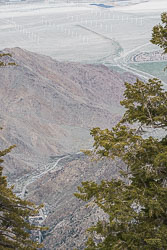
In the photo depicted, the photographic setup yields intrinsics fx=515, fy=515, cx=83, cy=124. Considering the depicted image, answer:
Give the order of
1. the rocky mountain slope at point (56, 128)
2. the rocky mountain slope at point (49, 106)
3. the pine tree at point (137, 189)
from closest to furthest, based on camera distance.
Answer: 1. the pine tree at point (137, 189)
2. the rocky mountain slope at point (56, 128)
3. the rocky mountain slope at point (49, 106)

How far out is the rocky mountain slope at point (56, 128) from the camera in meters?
18.7

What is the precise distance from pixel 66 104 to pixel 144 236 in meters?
32.0

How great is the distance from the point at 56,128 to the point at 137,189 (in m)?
28.4

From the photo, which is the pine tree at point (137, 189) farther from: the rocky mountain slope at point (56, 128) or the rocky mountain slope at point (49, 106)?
the rocky mountain slope at point (49, 106)

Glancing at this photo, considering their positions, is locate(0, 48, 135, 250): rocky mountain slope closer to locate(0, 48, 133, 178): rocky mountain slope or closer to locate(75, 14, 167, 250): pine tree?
locate(0, 48, 133, 178): rocky mountain slope

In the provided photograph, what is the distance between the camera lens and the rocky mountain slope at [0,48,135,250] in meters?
18.7

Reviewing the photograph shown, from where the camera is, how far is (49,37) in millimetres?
65250

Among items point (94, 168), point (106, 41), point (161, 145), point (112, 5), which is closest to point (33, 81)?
point (94, 168)

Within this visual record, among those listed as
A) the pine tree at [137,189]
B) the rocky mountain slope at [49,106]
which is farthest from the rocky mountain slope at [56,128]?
the pine tree at [137,189]

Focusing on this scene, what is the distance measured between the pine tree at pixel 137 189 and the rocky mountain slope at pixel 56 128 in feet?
30.4

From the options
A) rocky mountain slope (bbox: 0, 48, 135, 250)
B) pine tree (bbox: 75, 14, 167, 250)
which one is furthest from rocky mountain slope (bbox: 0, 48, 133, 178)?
pine tree (bbox: 75, 14, 167, 250)

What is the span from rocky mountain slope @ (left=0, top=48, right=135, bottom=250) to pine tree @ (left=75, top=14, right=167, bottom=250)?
9.26 meters

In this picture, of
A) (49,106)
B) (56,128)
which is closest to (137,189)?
(56,128)

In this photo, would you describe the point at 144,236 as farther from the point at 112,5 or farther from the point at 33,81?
the point at 112,5
